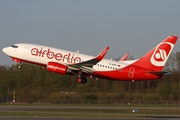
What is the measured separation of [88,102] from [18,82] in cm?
2314

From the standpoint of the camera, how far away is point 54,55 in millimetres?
59125

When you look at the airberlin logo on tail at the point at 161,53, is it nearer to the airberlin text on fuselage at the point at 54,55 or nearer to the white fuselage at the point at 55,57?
the white fuselage at the point at 55,57

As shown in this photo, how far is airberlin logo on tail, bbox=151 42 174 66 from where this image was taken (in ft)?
202

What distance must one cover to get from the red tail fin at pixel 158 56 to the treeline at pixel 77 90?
2333 cm

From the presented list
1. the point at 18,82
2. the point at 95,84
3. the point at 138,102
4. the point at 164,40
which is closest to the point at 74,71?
the point at 164,40

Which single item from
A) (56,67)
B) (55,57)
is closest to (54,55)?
(55,57)

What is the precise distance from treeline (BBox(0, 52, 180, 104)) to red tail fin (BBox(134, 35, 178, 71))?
23.3 meters

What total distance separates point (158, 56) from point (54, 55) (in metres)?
13.8

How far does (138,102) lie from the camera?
84.9m

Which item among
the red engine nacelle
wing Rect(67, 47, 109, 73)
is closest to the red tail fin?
wing Rect(67, 47, 109, 73)

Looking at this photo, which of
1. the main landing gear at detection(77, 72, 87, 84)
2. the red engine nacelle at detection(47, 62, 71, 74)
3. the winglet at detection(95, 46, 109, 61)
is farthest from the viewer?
the main landing gear at detection(77, 72, 87, 84)

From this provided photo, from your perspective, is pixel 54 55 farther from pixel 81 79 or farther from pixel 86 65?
pixel 81 79

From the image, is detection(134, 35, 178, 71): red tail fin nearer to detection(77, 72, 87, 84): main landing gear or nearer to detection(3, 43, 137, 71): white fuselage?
detection(3, 43, 137, 71): white fuselage

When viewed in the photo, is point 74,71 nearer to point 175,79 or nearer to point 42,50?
point 42,50
